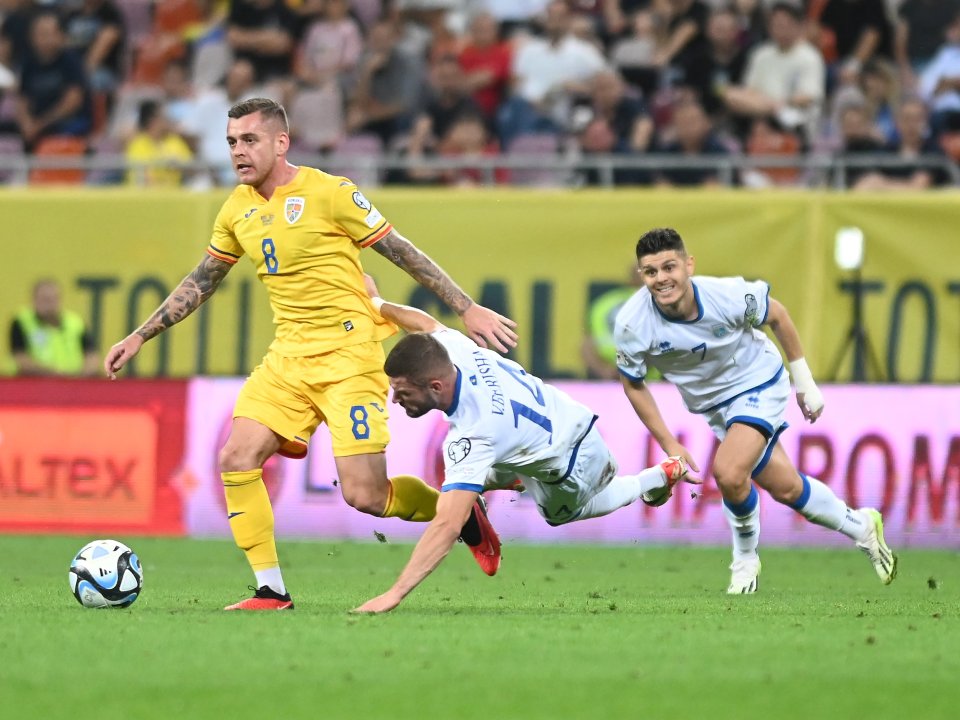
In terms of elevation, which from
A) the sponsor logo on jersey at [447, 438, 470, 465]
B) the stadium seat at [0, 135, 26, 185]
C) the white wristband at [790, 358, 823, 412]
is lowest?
the sponsor logo on jersey at [447, 438, 470, 465]

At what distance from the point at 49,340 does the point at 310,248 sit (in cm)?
861

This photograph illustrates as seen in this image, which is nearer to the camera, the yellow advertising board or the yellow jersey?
the yellow jersey

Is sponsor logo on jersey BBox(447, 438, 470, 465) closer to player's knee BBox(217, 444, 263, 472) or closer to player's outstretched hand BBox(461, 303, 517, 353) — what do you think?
player's outstretched hand BBox(461, 303, 517, 353)

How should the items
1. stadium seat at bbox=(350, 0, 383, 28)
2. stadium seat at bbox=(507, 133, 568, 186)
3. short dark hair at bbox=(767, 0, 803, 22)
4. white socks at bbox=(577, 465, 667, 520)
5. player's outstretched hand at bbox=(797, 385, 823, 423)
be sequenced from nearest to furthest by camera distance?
white socks at bbox=(577, 465, 667, 520) → player's outstretched hand at bbox=(797, 385, 823, 423) → short dark hair at bbox=(767, 0, 803, 22) → stadium seat at bbox=(507, 133, 568, 186) → stadium seat at bbox=(350, 0, 383, 28)

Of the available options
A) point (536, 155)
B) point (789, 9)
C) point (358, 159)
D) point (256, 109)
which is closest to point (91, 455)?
point (358, 159)

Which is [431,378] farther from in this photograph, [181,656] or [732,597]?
[732,597]

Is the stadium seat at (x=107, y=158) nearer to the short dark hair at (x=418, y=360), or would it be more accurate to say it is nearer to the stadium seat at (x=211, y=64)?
the stadium seat at (x=211, y=64)

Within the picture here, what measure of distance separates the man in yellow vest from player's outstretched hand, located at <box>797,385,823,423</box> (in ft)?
28.0

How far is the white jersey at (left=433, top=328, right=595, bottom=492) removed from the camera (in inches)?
309

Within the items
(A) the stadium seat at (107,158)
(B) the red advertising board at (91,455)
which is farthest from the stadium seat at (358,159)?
(B) the red advertising board at (91,455)

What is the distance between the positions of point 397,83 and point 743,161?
3774mm

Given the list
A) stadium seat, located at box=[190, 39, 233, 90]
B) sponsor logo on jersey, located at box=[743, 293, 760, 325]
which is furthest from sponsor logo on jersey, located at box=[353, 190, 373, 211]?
stadium seat, located at box=[190, 39, 233, 90]

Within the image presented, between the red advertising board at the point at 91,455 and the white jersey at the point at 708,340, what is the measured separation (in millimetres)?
5774

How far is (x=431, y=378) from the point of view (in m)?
7.68
